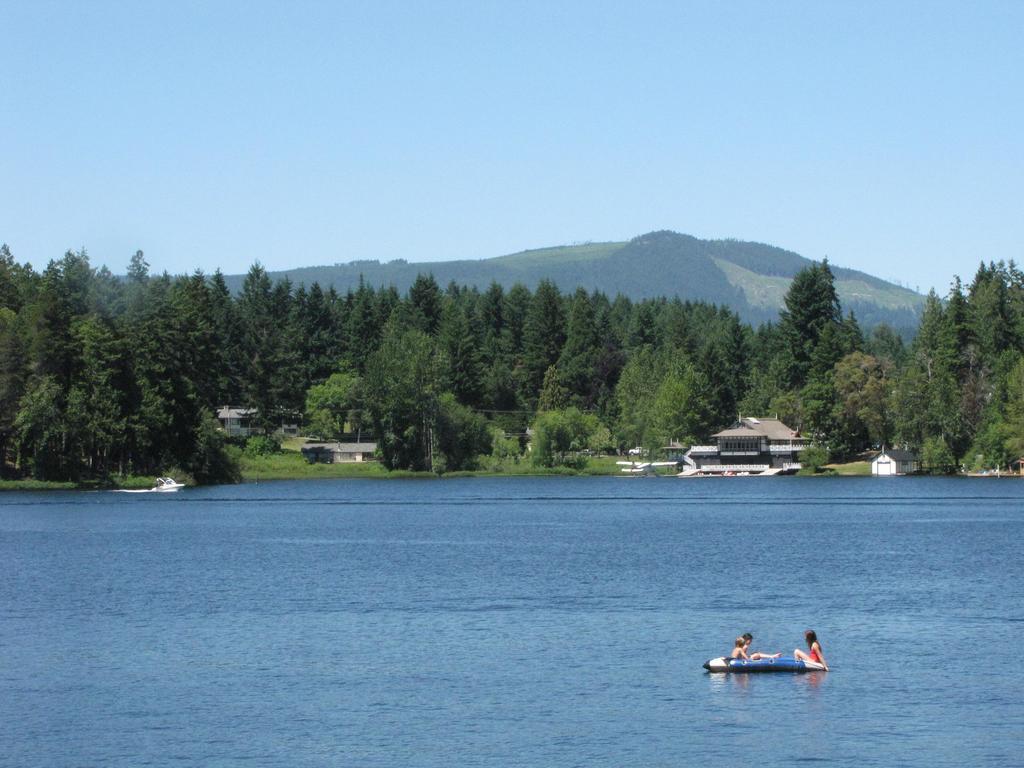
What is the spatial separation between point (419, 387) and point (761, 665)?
119 m

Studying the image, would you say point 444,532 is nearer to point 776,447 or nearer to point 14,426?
point 14,426

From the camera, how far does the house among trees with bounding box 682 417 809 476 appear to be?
7047 inches

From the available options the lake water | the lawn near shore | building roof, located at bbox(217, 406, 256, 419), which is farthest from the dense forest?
the lake water

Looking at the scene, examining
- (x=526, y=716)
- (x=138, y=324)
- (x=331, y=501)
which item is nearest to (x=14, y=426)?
(x=138, y=324)

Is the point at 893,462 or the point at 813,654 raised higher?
the point at 893,462

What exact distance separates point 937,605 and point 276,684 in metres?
27.4

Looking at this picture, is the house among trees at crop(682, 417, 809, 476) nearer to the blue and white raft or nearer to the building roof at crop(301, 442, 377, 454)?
the building roof at crop(301, 442, 377, 454)

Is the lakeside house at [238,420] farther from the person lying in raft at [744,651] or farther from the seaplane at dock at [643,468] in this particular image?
the person lying in raft at [744,651]

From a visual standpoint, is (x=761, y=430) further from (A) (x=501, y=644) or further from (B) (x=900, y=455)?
(A) (x=501, y=644)

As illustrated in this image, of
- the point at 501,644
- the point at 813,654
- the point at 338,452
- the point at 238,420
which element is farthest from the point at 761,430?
the point at 813,654

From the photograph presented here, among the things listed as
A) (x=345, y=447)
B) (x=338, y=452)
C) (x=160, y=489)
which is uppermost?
(x=345, y=447)

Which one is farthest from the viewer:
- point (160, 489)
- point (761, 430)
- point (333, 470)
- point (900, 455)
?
point (761, 430)

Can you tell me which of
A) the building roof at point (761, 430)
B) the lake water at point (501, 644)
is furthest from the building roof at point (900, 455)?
the lake water at point (501, 644)

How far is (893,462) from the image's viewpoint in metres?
169
